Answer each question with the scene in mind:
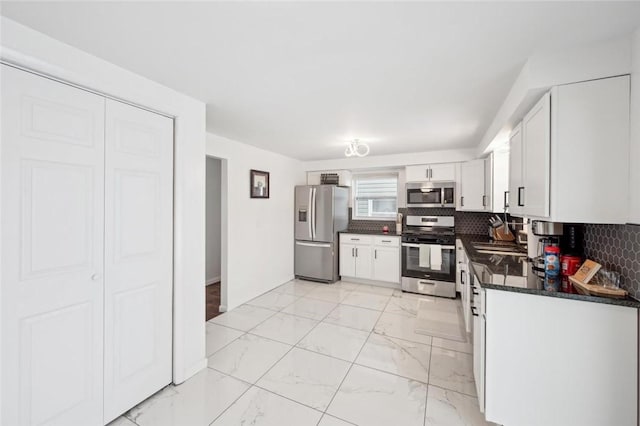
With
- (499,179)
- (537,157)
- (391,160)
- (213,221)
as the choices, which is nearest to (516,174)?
Result: (537,157)

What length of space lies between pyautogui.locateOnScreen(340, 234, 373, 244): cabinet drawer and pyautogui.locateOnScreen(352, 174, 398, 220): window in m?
0.67

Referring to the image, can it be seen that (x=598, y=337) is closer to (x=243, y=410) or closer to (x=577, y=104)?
(x=577, y=104)

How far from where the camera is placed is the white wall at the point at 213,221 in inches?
189

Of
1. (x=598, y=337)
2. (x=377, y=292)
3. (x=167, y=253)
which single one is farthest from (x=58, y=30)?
(x=377, y=292)

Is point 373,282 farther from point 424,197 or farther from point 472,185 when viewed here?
point 472,185

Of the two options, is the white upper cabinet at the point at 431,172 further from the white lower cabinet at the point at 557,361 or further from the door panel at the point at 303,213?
the white lower cabinet at the point at 557,361

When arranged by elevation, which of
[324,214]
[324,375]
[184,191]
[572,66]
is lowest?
[324,375]

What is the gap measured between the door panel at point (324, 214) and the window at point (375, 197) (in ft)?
2.75

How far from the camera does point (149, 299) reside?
1887mm

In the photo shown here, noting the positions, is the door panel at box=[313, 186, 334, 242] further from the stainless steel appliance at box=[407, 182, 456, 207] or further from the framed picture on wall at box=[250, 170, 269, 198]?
the stainless steel appliance at box=[407, 182, 456, 207]

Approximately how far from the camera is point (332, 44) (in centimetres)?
143

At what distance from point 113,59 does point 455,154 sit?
413 centimetres

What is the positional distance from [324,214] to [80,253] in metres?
3.46

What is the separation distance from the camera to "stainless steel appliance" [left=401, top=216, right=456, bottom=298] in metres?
3.97
